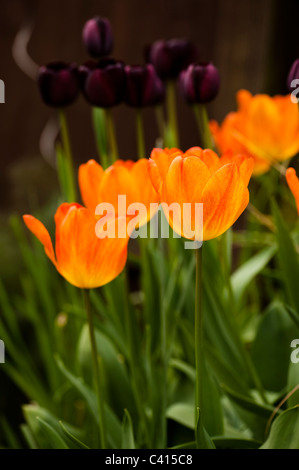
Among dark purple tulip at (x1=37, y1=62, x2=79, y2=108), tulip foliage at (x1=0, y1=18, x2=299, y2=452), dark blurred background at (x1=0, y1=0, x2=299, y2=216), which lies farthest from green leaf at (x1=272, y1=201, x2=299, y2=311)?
dark blurred background at (x1=0, y1=0, x2=299, y2=216)

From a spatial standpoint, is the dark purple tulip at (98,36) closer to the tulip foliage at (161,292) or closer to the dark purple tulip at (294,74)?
the tulip foliage at (161,292)

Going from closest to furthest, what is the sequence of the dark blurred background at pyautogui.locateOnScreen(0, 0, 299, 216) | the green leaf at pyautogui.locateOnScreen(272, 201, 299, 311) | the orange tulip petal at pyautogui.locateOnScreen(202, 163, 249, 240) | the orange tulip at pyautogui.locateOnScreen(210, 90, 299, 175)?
the orange tulip petal at pyautogui.locateOnScreen(202, 163, 249, 240) → the green leaf at pyautogui.locateOnScreen(272, 201, 299, 311) → the orange tulip at pyautogui.locateOnScreen(210, 90, 299, 175) → the dark blurred background at pyautogui.locateOnScreen(0, 0, 299, 216)

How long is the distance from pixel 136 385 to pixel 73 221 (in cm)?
25

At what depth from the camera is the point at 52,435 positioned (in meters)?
0.53

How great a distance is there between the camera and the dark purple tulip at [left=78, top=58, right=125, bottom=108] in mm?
576

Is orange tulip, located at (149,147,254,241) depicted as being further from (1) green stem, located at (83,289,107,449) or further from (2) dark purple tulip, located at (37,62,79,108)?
(2) dark purple tulip, located at (37,62,79,108)

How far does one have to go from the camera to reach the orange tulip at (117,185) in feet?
1.61

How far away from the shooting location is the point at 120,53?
1.55 meters

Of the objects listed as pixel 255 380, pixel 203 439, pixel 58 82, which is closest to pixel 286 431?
pixel 203 439

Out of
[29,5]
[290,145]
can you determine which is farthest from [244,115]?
[29,5]

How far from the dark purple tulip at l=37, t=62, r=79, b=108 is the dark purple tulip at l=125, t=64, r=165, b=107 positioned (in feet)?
0.17

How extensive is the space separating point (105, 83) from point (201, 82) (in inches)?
3.5

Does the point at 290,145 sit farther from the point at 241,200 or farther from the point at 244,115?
the point at 241,200

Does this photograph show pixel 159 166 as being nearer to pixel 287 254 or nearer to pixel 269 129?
pixel 287 254
